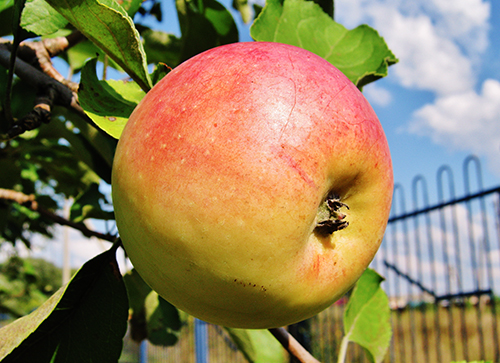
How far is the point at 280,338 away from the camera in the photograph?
2.19ft

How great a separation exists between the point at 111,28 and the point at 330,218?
1.18 ft

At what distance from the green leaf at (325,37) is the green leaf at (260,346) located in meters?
0.54

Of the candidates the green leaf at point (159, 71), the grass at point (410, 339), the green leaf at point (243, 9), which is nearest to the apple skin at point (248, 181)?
the green leaf at point (159, 71)

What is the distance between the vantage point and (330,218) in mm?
475

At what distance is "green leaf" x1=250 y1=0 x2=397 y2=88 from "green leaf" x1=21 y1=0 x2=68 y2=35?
34cm

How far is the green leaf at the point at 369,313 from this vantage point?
32.7 inches

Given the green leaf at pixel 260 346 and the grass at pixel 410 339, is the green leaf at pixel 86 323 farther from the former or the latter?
the grass at pixel 410 339

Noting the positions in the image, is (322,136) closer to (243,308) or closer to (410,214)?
(243,308)

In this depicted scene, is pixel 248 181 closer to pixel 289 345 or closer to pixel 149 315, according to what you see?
pixel 289 345

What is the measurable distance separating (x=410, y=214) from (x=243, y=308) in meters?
3.95

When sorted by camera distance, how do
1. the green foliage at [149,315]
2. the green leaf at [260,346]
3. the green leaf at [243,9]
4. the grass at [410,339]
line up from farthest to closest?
the grass at [410,339], the green leaf at [243,9], the green foliage at [149,315], the green leaf at [260,346]

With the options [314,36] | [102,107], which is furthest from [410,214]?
[102,107]

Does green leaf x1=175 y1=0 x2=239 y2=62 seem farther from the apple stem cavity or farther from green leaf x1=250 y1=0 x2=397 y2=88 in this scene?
the apple stem cavity

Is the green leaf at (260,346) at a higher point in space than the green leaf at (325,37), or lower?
lower
